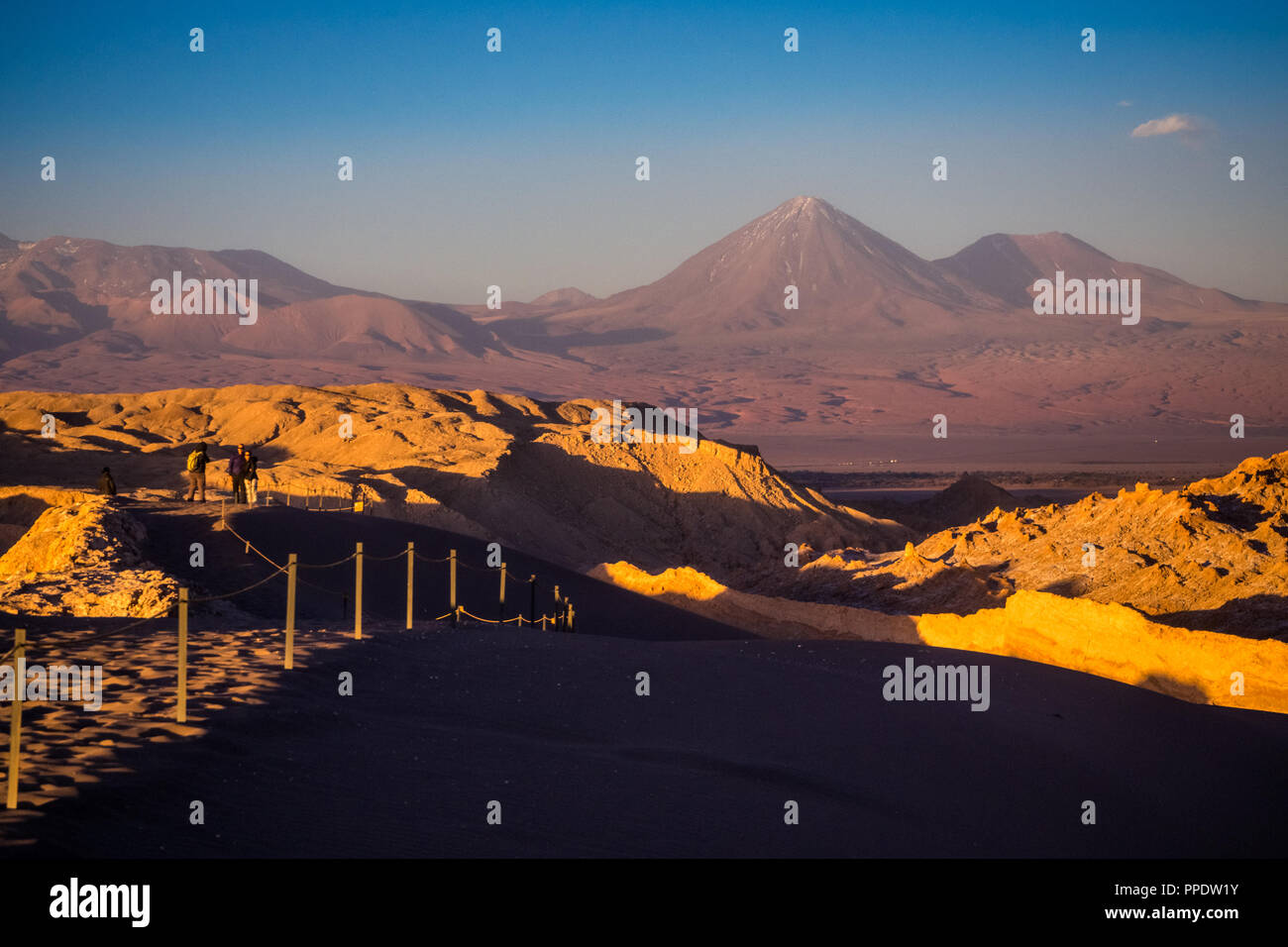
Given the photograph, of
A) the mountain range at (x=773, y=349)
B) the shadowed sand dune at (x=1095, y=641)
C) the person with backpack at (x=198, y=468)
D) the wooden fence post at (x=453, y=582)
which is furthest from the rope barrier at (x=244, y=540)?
the mountain range at (x=773, y=349)

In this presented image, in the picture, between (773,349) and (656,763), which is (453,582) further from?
(773,349)

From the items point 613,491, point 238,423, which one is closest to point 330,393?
point 238,423

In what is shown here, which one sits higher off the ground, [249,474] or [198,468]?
[198,468]

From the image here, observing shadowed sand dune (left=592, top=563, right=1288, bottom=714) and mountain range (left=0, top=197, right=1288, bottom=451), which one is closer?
shadowed sand dune (left=592, top=563, right=1288, bottom=714)

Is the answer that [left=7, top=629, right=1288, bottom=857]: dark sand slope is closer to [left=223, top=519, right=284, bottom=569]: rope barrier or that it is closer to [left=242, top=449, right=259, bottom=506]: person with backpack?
[left=223, top=519, right=284, bottom=569]: rope barrier

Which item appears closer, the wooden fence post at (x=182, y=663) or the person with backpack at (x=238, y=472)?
the wooden fence post at (x=182, y=663)

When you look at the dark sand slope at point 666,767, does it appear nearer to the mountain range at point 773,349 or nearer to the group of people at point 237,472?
the group of people at point 237,472

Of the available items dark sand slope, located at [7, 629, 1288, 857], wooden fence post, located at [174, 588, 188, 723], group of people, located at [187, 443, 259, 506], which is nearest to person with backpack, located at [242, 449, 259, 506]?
group of people, located at [187, 443, 259, 506]

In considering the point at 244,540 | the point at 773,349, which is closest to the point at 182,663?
the point at 244,540
